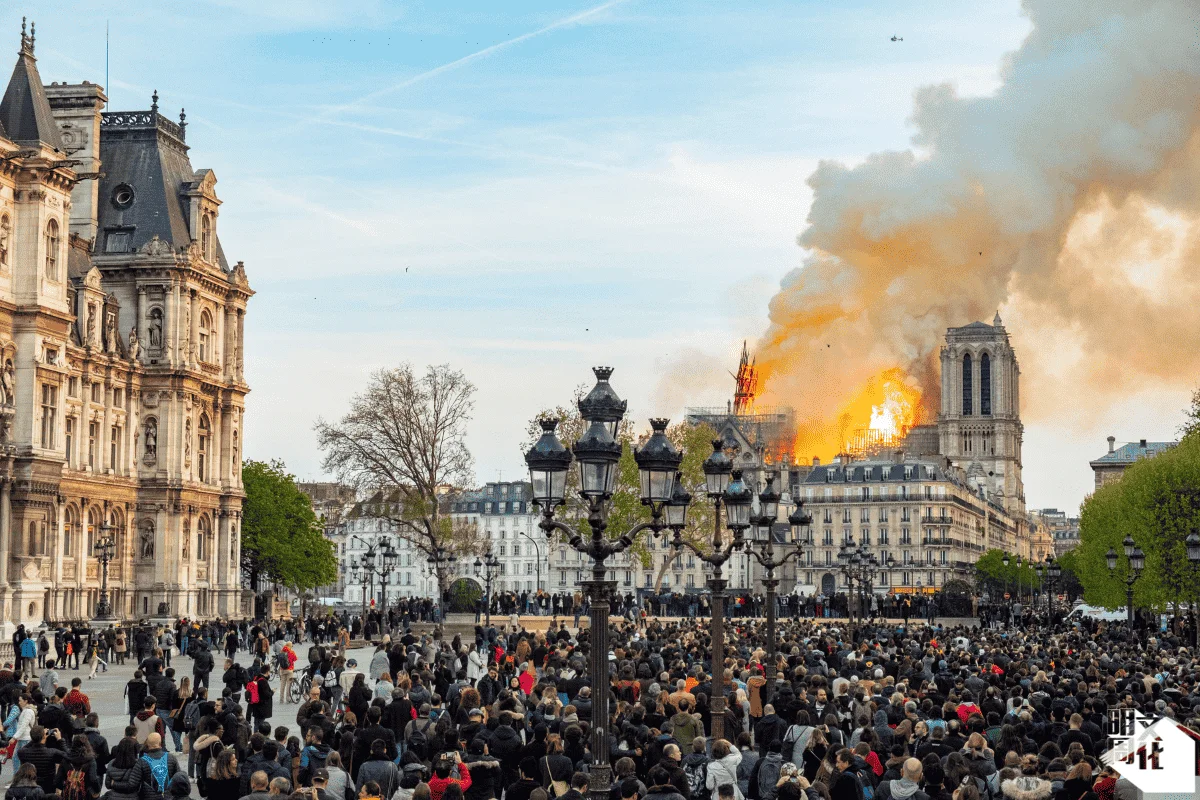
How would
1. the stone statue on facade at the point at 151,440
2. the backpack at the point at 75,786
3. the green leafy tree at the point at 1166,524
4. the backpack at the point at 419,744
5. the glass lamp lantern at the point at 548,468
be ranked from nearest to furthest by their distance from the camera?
the backpack at the point at 75,786
the glass lamp lantern at the point at 548,468
the backpack at the point at 419,744
the green leafy tree at the point at 1166,524
the stone statue on facade at the point at 151,440

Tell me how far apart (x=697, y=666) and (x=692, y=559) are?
359 feet

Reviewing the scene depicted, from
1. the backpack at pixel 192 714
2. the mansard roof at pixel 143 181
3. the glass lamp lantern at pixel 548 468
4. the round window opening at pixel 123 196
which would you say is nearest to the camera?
the glass lamp lantern at pixel 548 468

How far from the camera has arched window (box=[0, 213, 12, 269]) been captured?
53.7 meters

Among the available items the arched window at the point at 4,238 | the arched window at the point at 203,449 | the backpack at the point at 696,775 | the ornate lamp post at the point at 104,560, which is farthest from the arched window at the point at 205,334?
the backpack at the point at 696,775

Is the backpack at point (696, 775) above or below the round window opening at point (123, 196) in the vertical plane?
below

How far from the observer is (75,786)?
17.5 meters

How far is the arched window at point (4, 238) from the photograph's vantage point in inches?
2114

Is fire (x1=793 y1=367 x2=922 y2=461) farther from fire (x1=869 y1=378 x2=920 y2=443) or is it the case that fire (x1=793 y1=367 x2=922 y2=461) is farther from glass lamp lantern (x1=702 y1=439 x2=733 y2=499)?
glass lamp lantern (x1=702 y1=439 x2=733 y2=499)

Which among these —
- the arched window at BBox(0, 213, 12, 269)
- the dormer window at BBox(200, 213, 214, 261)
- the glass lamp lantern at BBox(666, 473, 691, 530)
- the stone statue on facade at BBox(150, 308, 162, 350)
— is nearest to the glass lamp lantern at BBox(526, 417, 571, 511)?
the glass lamp lantern at BBox(666, 473, 691, 530)

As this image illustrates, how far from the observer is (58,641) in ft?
160

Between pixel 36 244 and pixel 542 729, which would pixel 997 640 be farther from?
pixel 36 244

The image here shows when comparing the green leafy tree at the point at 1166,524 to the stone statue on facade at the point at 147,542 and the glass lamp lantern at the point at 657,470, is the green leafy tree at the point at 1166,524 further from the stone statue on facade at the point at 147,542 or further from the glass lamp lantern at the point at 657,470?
the glass lamp lantern at the point at 657,470

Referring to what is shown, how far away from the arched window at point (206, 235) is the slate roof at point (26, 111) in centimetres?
1803

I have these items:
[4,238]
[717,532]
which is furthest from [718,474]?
[4,238]
